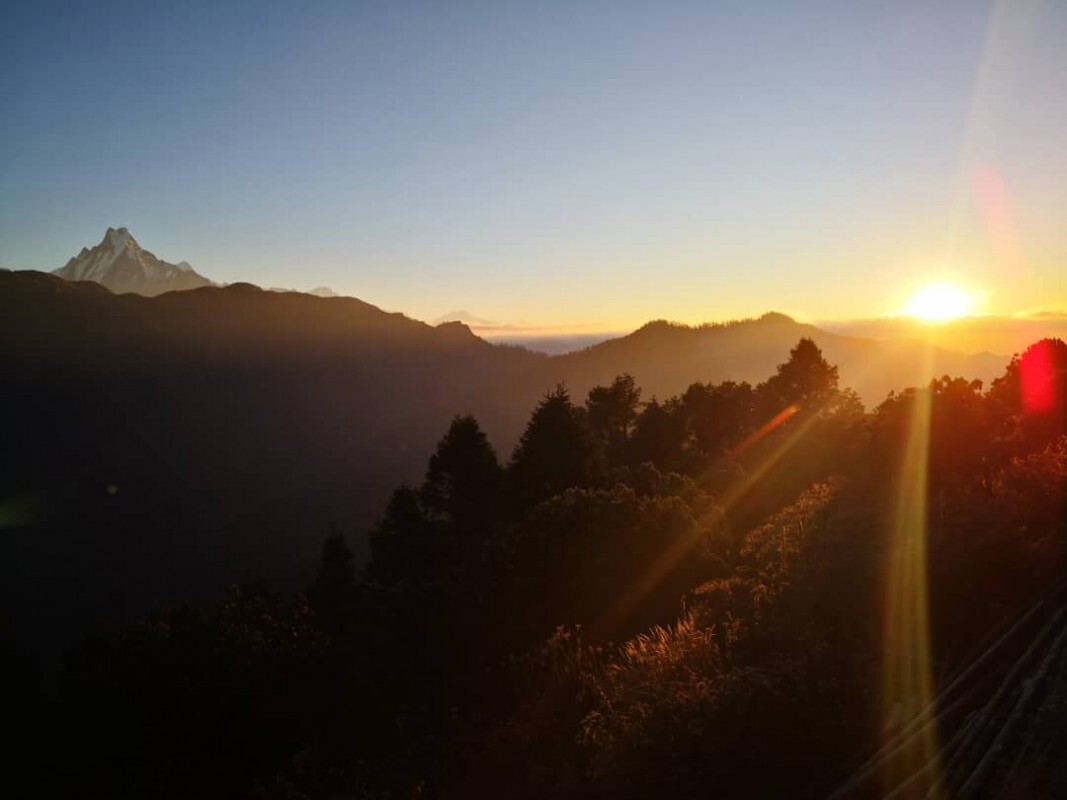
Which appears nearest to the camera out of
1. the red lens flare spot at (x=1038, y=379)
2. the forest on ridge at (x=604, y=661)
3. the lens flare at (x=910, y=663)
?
the lens flare at (x=910, y=663)

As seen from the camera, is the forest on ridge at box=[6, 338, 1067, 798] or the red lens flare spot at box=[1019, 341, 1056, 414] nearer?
the forest on ridge at box=[6, 338, 1067, 798]

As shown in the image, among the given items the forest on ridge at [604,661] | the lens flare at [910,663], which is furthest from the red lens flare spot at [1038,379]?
the lens flare at [910,663]

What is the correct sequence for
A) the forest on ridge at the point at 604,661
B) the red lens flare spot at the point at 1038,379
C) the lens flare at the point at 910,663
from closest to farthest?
the lens flare at the point at 910,663 → the forest on ridge at the point at 604,661 → the red lens flare spot at the point at 1038,379

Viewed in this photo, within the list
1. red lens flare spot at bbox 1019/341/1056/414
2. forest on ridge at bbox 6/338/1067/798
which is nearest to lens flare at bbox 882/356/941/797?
forest on ridge at bbox 6/338/1067/798

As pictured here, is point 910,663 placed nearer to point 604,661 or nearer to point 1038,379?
point 604,661

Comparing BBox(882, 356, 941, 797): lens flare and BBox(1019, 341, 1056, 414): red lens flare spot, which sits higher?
BBox(1019, 341, 1056, 414): red lens flare spot

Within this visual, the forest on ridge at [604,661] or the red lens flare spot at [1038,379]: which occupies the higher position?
the red lens flare spot at [1038,379]

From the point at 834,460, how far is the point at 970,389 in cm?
637

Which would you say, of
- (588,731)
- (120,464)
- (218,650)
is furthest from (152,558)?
(588,731)

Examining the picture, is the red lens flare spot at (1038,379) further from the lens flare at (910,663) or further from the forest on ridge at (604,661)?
the lens flare at (910,663)

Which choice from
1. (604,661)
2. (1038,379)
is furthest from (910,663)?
(1038,379)

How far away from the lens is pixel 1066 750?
4.98 m

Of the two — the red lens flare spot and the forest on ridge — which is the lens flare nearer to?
the forest on ridge

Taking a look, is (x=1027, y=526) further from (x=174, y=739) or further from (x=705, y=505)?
(x=174, y=739)
